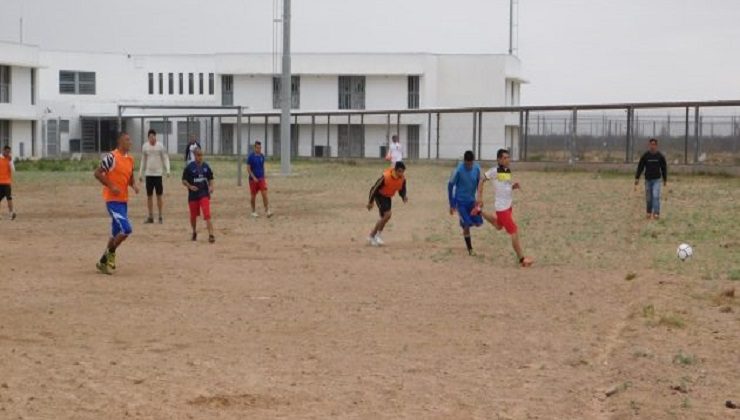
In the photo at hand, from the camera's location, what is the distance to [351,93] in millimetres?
70562

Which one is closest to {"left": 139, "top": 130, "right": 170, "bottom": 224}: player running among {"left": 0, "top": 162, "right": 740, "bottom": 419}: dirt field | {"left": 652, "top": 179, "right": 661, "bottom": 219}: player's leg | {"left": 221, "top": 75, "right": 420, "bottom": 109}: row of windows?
{"left": 0, "top": 162, "right": 740, "bottom": 419}: dirt field

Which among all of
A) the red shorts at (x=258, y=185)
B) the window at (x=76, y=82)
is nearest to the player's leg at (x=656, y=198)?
the red shorts at (x=258, y=185)

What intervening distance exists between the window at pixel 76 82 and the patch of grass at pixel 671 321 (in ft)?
218

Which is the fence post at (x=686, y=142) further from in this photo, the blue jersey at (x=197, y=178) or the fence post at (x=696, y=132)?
the blue jersey at (x=197, y=178)

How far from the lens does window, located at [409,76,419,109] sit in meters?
69.4

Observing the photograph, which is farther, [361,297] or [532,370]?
[361,297]

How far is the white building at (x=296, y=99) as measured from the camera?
65.2 m

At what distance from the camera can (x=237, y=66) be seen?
7194 centimetres

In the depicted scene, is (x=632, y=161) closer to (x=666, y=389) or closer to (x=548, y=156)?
(x=548, y=156)

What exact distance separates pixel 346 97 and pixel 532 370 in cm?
6178


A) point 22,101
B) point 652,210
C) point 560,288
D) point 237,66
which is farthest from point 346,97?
point 560,288

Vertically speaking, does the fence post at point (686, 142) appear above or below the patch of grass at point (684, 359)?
above

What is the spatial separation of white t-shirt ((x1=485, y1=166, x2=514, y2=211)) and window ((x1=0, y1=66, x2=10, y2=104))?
46.7 meters

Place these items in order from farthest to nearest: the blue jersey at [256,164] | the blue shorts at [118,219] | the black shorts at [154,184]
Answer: the blue jersey at [256,164], the black shorts at [154,184], the blue shorts at [118,219]
